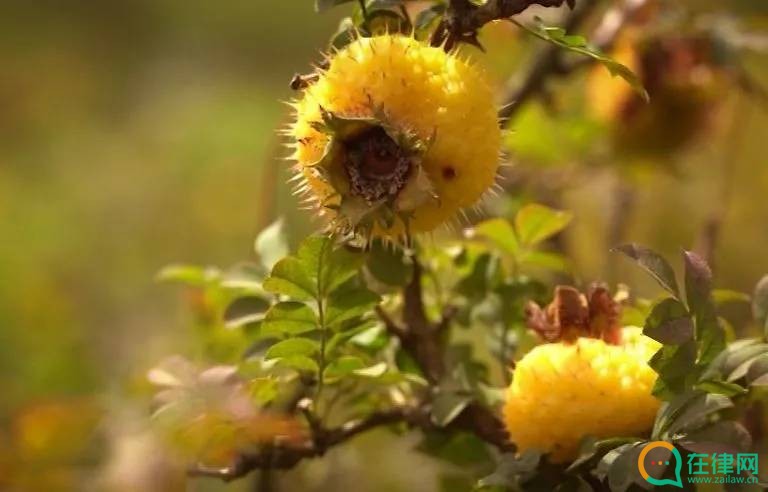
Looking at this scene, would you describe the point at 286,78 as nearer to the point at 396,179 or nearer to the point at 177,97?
the point at 177,97

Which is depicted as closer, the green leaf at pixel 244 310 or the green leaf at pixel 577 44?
the green leaf at pixel 577 44

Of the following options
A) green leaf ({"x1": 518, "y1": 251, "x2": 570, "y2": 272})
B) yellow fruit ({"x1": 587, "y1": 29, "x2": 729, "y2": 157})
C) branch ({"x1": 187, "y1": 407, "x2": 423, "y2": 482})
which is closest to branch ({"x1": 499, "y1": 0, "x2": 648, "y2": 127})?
yellow fruit ({"x1": 587, "y1": 29, "x2": 729, "y2": 157})

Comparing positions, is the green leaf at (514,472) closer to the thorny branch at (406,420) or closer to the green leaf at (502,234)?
the thorny branch at (406,420)

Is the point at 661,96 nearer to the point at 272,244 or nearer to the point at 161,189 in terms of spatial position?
the point at 272,244

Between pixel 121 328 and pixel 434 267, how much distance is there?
2.89 feet

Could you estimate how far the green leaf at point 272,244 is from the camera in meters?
0.66

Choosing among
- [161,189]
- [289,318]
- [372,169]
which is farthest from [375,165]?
[161,189]

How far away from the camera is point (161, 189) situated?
1.87 m

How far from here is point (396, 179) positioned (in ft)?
1.61

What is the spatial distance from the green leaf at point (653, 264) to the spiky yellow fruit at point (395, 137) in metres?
0.07

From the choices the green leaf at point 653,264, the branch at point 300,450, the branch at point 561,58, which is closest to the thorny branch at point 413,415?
the branch at point 300,450

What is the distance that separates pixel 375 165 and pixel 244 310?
18cm

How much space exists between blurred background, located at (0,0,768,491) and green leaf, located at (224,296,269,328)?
0.10 metres

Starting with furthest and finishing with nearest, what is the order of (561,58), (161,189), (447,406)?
(161,189), (561,58), (447,406)
